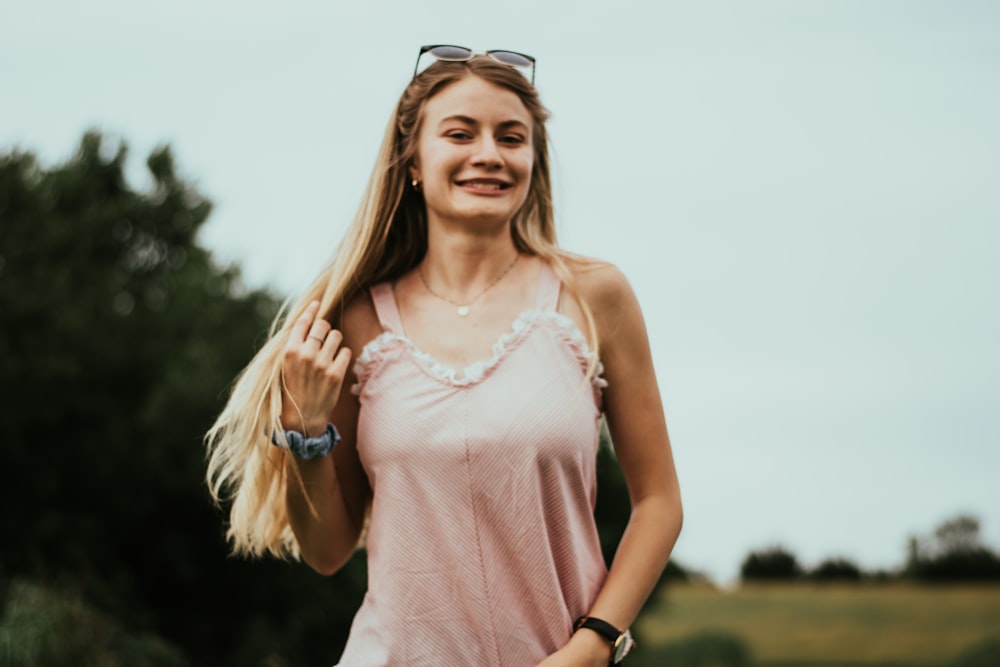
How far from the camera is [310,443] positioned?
9.26 ft

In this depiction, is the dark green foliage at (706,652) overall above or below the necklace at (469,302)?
below

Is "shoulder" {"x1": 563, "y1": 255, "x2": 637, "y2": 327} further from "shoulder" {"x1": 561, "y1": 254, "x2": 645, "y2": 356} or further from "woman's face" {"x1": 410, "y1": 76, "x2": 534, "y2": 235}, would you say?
"woman's face" {"x1": 410, "y1": 76, "x2": 534, "y2": 235}

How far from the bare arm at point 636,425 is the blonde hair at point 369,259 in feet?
0.29

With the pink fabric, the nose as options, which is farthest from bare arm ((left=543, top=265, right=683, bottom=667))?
the nose

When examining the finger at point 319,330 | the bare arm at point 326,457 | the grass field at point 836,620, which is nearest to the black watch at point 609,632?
the bare arm at point 326,457

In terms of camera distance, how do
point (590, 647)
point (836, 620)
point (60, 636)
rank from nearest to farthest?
point (590, 647), point (60, 636), point (836, 620)

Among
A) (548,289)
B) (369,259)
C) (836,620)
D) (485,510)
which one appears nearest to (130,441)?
(836,620)

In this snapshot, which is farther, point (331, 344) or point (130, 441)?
point (130, 441)

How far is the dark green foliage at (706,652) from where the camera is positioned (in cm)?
1648

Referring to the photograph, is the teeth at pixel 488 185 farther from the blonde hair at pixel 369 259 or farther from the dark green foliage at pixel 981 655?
the dark green foliage at pixel 981 655

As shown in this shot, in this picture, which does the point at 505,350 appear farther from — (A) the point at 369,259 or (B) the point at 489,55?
(B) the point at 489,55

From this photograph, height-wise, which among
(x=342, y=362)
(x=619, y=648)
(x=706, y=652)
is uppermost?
(x=342, y=362)

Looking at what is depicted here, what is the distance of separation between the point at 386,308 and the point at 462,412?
42 centimetres

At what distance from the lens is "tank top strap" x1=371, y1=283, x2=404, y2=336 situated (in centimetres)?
294
